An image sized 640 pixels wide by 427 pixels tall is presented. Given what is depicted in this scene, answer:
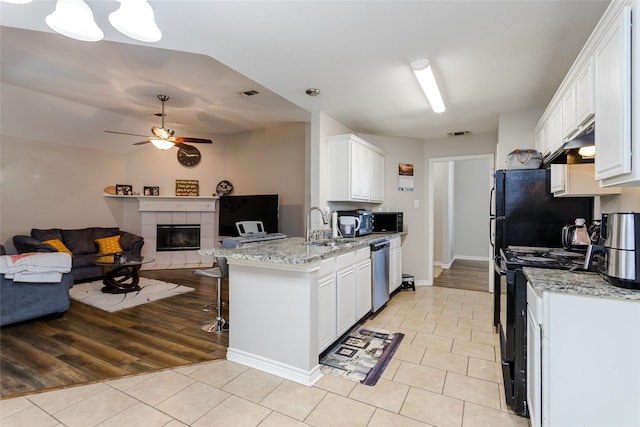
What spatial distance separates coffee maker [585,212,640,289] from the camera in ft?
4.37

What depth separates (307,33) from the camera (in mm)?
2139

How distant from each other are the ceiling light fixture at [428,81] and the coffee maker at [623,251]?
67.1 inches

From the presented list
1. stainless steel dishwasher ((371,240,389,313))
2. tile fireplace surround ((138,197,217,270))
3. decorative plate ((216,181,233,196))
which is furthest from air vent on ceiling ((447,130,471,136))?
tile fireplace surround ((138,197,217,270))

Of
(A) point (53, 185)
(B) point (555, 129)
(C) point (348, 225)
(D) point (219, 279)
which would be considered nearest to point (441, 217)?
(C) point (348, 225)

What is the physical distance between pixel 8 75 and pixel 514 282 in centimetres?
612

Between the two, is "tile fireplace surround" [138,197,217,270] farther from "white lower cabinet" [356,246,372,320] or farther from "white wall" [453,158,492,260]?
"white wall" [453,158,492,260]

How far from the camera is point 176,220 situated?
6.58 m

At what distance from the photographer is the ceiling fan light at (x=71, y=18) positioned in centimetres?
153

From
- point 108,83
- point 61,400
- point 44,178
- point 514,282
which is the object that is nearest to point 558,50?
point 514,282

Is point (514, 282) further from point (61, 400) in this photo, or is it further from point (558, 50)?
point (61, 400)

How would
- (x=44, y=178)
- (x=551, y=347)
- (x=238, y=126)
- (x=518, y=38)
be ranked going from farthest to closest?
(x=238, y=126)
(x=44, y=178)
(x=518, y=38)
(x=551, y=347)

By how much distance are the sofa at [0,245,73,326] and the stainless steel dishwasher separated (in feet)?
11.8

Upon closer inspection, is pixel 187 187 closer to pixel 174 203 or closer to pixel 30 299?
pixel 174 203

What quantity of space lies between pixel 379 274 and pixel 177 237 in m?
4.82
